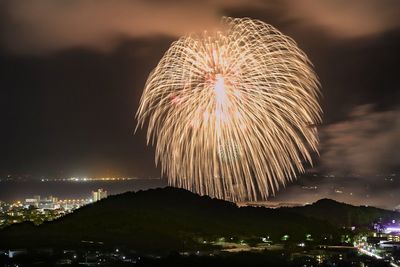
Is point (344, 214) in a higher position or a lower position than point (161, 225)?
lower

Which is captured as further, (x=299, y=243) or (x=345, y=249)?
(x=299, y=243)

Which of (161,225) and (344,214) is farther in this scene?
(344,214)

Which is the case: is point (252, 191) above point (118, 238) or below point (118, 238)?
above

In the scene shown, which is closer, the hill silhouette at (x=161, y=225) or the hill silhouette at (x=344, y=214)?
the hill silhouette at (x=161, y=225)

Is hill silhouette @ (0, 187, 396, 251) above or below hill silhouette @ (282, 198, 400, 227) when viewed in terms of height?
above

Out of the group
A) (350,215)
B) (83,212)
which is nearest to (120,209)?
(83,212)

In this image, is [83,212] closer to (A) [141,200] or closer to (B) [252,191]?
(A) [141,200]

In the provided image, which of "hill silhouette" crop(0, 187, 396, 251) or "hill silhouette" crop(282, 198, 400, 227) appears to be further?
"hill silhouette" crop(282, 198, 400, 227)

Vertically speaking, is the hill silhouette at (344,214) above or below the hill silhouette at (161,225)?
below
